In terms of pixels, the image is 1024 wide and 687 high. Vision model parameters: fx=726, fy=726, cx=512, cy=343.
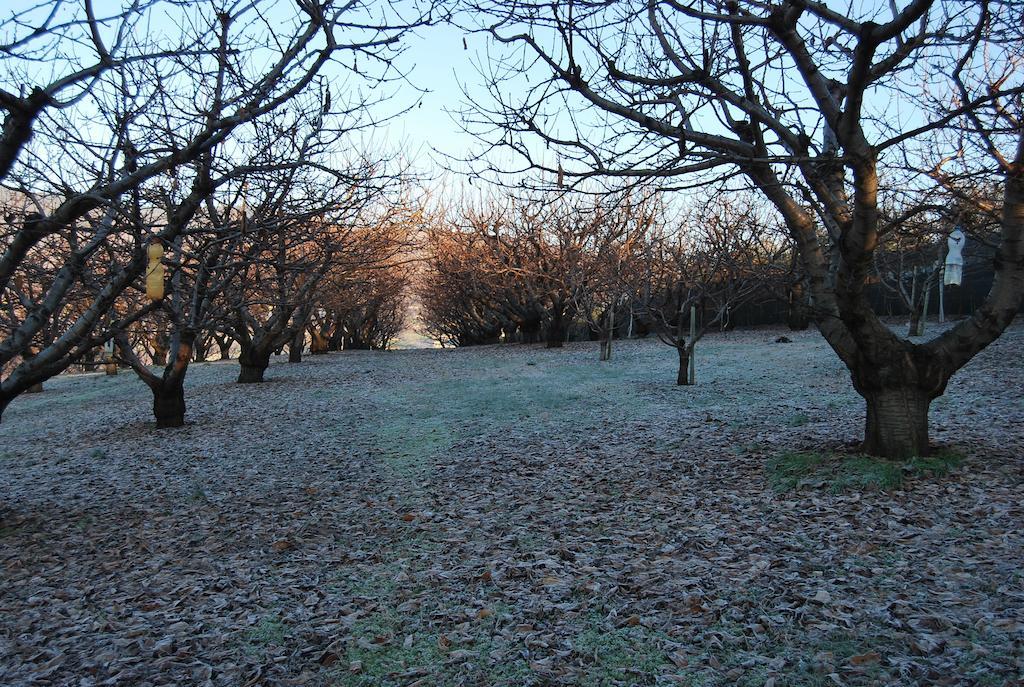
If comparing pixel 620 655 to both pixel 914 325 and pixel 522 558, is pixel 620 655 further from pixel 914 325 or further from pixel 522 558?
pixel 914 325

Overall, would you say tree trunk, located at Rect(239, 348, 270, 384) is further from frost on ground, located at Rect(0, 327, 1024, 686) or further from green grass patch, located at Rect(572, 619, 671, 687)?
green grass patch, located at Rect(572, 619, 671, 687)

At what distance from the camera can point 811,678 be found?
3.12 m

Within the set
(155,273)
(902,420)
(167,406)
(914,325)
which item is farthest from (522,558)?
(914,325)

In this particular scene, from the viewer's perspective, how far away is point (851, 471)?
19.4ft

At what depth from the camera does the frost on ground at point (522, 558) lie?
3438 millimetres

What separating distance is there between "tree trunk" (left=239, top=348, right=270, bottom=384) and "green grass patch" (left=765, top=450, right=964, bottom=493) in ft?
45.5

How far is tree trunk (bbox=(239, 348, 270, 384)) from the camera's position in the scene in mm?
17453

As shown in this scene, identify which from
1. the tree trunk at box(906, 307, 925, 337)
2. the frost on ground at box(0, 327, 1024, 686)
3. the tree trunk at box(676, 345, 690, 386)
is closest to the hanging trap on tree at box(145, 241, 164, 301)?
the frost on ground at box(0, 327, 1024, 686)

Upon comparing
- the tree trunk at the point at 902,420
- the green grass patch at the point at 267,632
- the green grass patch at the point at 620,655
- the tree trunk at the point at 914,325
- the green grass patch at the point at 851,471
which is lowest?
the green grass patch at the point at 267,632

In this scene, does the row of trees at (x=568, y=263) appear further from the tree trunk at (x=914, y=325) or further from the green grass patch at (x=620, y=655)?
the green grass patch at (x=620, y=655)

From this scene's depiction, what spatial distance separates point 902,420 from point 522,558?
348 cm

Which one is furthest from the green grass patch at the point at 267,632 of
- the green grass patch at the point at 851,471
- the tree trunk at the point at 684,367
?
the tree trunk at the point at 684,367

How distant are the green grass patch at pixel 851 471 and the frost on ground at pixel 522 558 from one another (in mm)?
115

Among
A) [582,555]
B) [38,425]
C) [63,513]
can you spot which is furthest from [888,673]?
[38,425]
